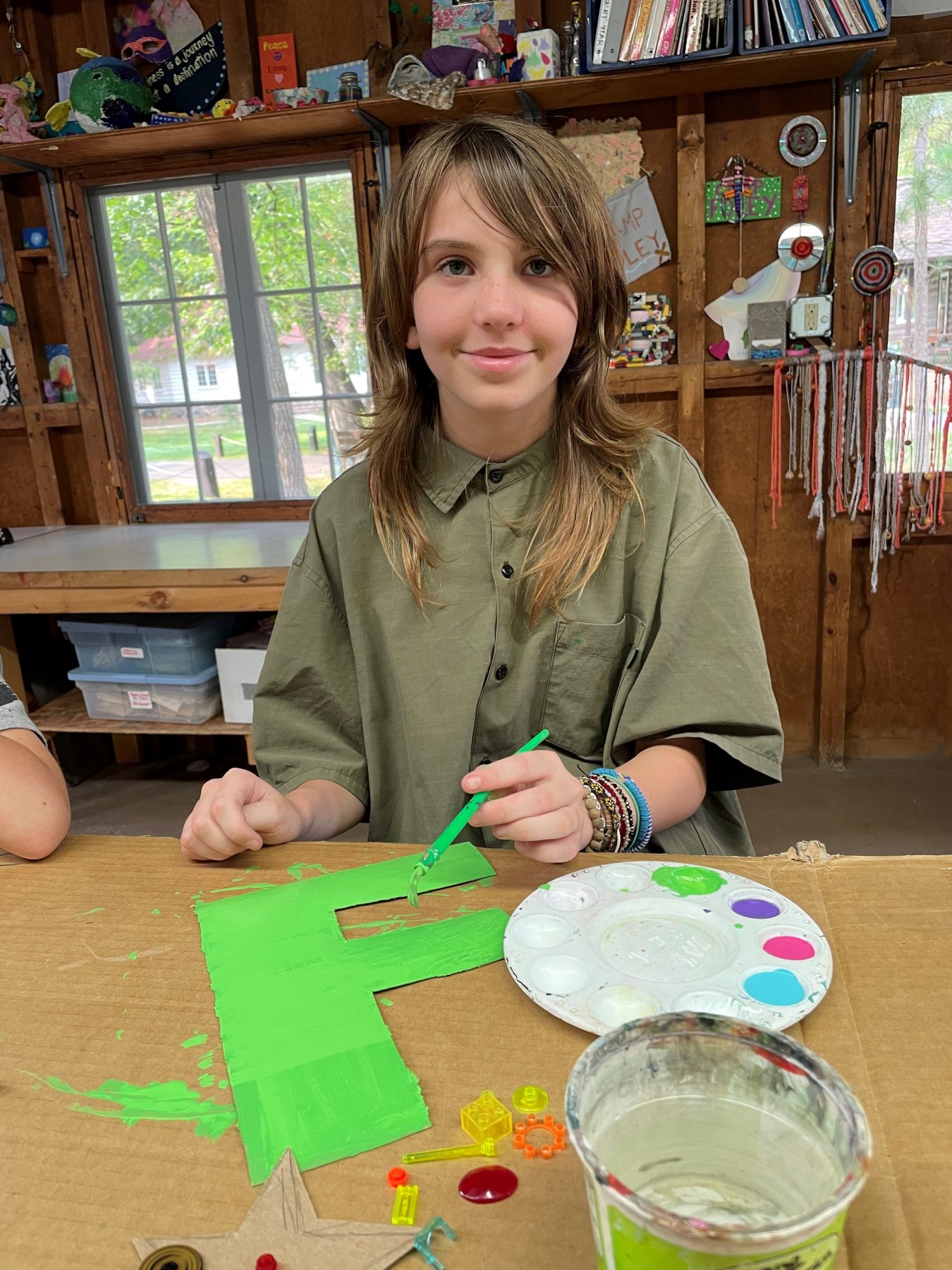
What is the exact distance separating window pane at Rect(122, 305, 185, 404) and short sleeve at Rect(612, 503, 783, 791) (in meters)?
2.49

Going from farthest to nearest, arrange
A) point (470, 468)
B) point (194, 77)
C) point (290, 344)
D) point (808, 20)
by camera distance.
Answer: point (290, 344)
point (194, 77)
point (808, 20)
point (470, 468)

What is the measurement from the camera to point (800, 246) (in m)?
2.53

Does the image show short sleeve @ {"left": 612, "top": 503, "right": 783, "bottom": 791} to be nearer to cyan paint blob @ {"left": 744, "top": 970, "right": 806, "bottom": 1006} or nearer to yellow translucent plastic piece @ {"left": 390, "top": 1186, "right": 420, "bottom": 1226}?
cyan paint blob @ {"left": 744, "top": 970, "right": 806, "bottom": 1006}

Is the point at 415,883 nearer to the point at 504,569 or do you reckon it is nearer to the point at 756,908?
the point at 756,908

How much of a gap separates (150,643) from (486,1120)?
2.24m

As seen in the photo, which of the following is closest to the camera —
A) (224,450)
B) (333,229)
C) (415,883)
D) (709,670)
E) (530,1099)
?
(530,1099)

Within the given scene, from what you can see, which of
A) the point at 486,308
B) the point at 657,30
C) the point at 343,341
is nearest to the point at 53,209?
the point at 343,341

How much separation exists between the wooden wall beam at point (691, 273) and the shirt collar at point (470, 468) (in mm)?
1749

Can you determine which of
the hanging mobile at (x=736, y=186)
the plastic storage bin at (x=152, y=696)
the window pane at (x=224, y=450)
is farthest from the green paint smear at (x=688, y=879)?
the window pane at (x=224, y=450)

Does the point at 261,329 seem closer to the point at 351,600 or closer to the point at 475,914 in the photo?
the point at 351,600

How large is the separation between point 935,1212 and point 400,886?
1.39 ft

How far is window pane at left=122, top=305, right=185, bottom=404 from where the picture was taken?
299 cm

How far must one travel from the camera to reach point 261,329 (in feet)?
9.61

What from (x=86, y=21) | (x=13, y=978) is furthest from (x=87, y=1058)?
(x=86, y=21)
